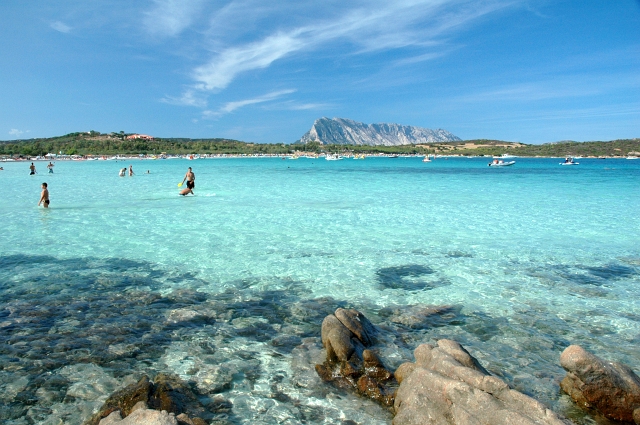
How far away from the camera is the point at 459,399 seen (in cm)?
461

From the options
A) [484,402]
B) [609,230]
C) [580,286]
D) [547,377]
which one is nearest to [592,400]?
[547,377]

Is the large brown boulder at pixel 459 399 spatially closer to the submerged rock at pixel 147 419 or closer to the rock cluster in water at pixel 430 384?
the rock cluster in water at pixel 430 384

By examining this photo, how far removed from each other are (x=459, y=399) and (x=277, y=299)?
5400 mm

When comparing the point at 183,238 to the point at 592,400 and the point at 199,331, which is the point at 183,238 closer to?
the point at 199,331

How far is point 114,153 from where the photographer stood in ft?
543

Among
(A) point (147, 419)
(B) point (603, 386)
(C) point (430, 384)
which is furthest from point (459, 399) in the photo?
(A) point (147, 419)

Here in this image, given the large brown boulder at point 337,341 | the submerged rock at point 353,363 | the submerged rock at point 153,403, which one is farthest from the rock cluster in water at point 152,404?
the large brown boulder at point 337,341

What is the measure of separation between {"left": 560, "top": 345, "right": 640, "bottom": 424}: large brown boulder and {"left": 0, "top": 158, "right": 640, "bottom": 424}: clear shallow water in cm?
33

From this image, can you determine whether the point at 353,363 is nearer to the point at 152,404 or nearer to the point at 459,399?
the point at 459,399

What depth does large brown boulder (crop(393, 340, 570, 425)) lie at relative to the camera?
13.9 feet

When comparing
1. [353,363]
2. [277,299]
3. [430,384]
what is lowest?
[277,299]

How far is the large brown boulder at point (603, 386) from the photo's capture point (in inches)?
202

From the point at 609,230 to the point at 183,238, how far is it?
17853mm

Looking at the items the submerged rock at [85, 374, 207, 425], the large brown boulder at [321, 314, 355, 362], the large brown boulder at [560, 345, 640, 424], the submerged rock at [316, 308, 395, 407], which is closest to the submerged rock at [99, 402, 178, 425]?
the submerged rock at [85, 374, 207, 425]
